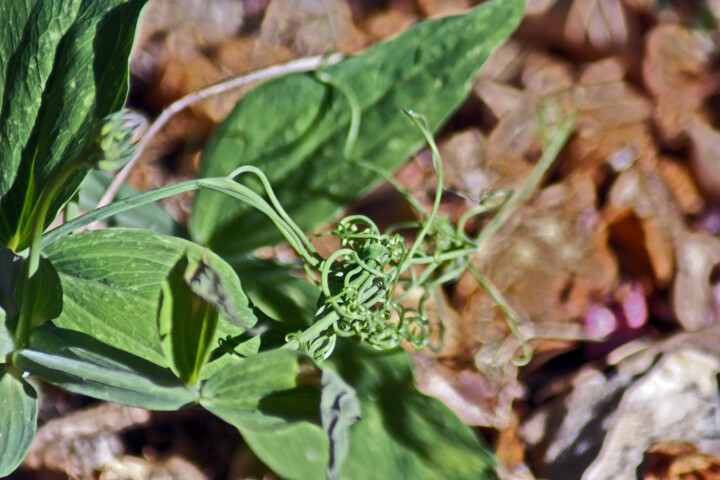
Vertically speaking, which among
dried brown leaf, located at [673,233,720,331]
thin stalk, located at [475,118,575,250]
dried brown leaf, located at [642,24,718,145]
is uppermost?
dried brown leaf, located at [642,24,718,145]

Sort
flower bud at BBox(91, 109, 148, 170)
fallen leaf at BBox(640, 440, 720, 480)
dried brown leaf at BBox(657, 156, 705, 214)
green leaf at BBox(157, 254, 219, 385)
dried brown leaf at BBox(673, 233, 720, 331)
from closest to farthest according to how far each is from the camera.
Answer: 1. flower bud at BBox(91, 109, 148, 170)
2. green leaf at BBox(157, 254, 219, 385)
3. fallen leaf at BBox(640, 440, 720, 480)
4. dried brown leaf at BBox(673, 233, 720, 331)
5. dried brown leaf at BBox(657, 156, 705, 214)

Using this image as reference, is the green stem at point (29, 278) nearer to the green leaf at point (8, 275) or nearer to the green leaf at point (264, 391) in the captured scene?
the green leaf at point (8, 275)

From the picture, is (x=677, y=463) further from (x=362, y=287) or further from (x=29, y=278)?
(x=29, y=278)

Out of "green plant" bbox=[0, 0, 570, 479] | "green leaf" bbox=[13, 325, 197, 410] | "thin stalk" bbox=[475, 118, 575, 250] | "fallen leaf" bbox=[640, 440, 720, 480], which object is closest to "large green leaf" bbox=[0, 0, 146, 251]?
"green plant" bbox=[0, 0, 570, 479]

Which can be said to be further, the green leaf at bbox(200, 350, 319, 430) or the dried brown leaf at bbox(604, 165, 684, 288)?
the dried brown leaf at bbox(604, 165, 684, 288)

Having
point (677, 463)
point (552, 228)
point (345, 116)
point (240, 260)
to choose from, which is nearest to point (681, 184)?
point (552, 228)

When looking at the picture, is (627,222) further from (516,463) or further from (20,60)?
(20,60)

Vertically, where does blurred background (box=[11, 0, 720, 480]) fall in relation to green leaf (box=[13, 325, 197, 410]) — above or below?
below

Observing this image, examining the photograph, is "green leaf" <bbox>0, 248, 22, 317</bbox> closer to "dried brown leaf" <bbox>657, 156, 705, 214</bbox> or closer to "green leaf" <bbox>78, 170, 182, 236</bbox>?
"green leaf" <bbox>78, 170, 182, 236</bbox>
